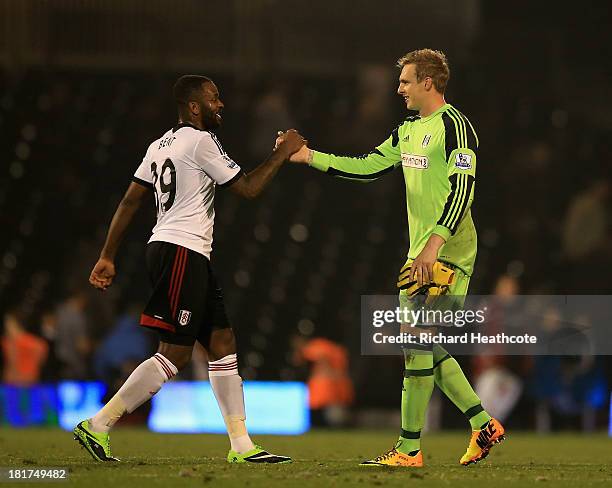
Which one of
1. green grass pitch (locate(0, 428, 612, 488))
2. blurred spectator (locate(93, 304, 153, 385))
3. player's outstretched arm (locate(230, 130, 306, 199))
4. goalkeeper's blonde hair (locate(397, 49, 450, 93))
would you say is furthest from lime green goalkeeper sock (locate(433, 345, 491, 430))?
blurred spectator (locate(93, 304, 153, 385))

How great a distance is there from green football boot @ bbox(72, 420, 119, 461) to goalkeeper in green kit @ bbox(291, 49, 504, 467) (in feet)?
4.34

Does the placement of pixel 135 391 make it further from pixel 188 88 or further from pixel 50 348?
pixel 50 348

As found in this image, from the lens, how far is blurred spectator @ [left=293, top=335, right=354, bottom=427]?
569 inches

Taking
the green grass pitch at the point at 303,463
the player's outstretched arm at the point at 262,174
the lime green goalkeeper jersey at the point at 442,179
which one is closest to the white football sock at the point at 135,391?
the green grass pitch at the point at 303,463

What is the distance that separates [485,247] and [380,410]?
13.4ft

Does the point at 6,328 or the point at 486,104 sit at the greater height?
the point at 486,104

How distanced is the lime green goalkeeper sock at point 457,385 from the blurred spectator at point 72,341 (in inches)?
307

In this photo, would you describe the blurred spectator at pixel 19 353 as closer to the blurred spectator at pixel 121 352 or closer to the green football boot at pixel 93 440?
the blurred spectator at pixel 121 352

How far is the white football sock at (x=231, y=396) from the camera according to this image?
6926mm

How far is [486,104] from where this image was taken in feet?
64.1

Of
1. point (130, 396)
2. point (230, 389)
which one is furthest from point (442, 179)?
point (130, 396)

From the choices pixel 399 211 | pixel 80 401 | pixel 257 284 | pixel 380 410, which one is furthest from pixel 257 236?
pixel 80 401

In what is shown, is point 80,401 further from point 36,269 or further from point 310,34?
point 310,34

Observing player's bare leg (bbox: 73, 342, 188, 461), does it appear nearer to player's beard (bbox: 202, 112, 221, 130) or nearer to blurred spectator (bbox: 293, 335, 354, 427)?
player's beard (bbox: 202, 112, 221, 130)
